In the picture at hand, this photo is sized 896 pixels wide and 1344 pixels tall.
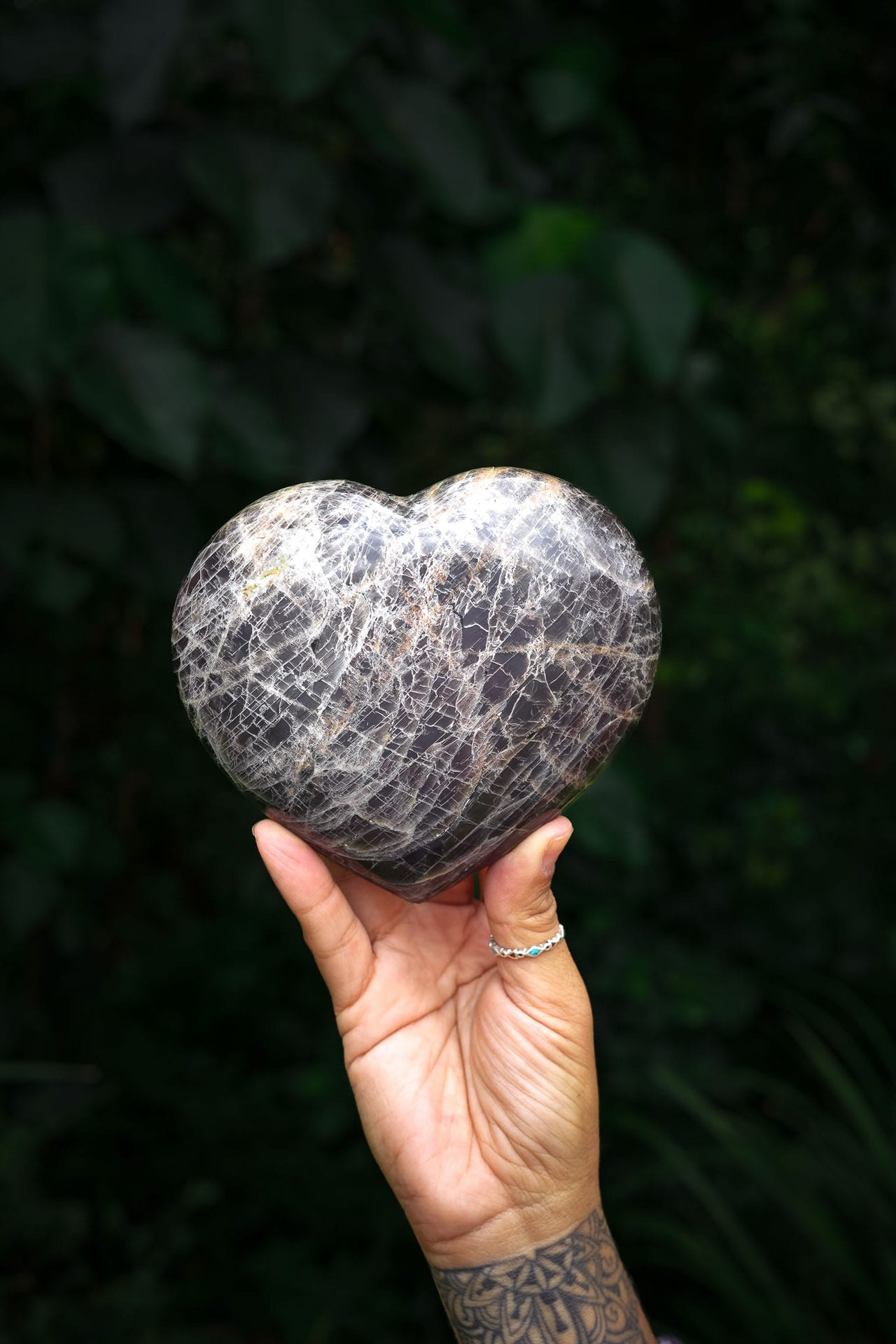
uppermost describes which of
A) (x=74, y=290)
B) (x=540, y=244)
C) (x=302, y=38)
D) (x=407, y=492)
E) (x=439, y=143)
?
(x=302, y=38)

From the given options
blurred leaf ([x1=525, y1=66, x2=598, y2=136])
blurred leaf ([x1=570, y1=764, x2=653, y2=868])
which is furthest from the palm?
blurred leaf ([x1=525, y1=66, x2=598, y2=136])

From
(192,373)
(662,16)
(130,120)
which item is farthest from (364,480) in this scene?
(662,16)

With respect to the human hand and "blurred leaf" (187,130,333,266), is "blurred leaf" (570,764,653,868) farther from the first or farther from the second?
"blurred leaf" (187,130,333,266)

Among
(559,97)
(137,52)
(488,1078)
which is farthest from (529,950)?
(559,97)

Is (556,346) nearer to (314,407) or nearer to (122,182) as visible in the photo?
(314,407)

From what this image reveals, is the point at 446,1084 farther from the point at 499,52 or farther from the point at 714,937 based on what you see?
the point at 714,937
